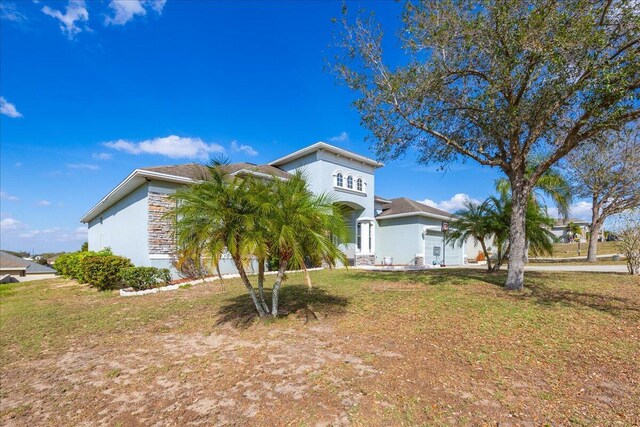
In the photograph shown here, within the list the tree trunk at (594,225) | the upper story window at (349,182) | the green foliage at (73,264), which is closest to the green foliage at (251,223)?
the green foliage at (73,264)

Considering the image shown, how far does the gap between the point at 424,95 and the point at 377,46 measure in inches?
93.0

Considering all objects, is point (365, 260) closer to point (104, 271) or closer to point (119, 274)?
point (119, 274)

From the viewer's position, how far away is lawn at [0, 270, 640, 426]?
3.58 m

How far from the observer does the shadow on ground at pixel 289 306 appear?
7398mm

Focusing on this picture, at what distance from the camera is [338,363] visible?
4785 millimetres

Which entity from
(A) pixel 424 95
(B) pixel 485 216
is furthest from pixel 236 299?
(B) pixel 485 216

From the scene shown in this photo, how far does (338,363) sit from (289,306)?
366 centimetres

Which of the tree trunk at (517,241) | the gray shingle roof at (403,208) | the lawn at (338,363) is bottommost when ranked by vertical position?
the lawn at (338,363)

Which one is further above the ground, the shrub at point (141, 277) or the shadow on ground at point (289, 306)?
the shrub at point (141, 277)

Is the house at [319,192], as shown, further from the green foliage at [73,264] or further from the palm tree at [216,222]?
the palm tree at [216,222]

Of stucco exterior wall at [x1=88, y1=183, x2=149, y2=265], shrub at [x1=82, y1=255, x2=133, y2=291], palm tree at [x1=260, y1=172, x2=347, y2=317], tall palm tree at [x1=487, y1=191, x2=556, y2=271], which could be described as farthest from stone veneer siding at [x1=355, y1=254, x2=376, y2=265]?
palm tree at [x1=260, y1=172, x2=347, y2=317]

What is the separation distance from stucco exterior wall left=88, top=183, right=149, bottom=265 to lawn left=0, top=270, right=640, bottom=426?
594cm

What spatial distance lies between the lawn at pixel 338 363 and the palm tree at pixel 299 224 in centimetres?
158

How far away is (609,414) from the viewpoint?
339 cm
